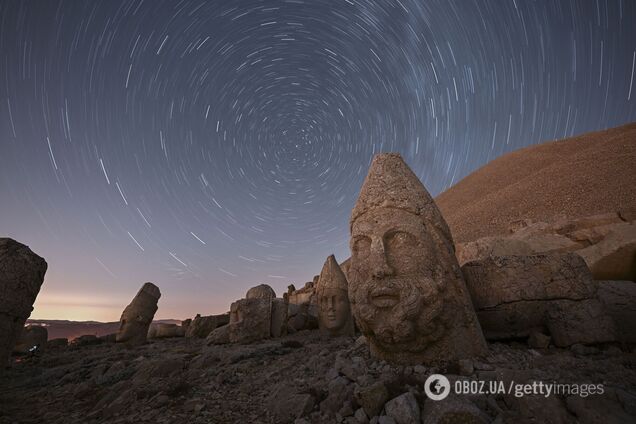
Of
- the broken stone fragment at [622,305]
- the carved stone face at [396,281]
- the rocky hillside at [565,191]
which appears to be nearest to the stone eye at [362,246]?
the carved stone face at [396,281]

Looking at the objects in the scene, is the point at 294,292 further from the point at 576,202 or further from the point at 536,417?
the point at 536,417

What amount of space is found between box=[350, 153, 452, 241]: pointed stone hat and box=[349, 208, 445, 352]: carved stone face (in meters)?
0.14

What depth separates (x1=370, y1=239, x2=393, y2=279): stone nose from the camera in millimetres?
4176

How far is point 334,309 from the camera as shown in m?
9.80

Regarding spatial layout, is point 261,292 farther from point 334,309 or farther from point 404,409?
point 404,409

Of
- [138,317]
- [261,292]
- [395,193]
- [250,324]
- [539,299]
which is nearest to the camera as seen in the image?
[395,193]

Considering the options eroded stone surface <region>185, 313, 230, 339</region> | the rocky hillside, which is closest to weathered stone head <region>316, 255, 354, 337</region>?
eroded stone surface <region>185, 313, 230, 339</region>

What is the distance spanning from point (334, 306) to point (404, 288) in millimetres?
6193

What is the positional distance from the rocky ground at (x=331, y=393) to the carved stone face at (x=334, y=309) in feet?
10.4

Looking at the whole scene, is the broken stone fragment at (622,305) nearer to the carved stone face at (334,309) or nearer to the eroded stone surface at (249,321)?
the carved stone face at (334,309)

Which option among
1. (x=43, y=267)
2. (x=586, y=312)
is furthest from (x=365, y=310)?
(x=43, y=267)

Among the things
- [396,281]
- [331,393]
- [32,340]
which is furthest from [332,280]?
[32,340]

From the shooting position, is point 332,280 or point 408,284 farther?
point 332,280

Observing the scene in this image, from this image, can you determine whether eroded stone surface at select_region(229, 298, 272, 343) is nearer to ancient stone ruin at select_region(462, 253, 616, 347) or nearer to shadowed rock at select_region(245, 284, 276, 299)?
shadowed rock at select_region(245, 284, 276, 299)
